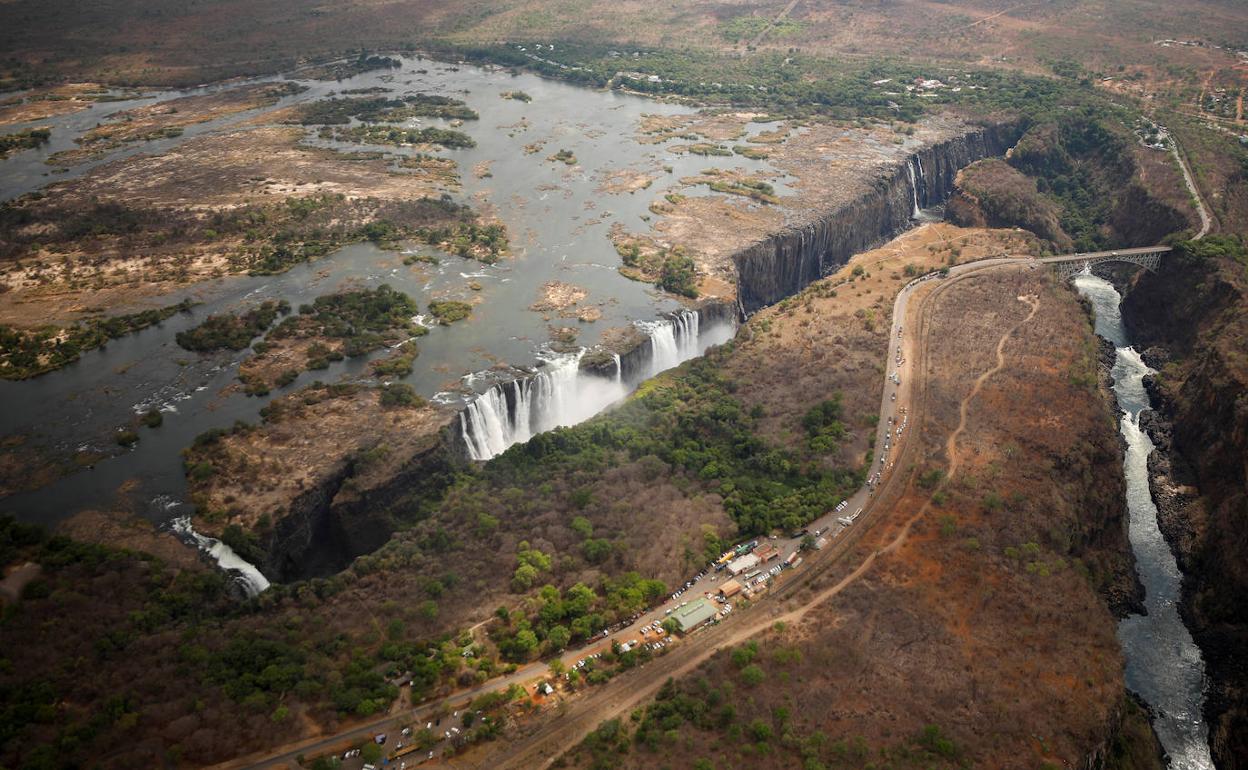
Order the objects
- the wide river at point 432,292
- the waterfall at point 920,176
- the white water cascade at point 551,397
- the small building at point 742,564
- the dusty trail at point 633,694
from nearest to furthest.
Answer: the dusty trail at point 633,694, the small building at point 742,564, the wide river at point 432,292, the white water cascade at point 551,397, the waterfall at point 920,176

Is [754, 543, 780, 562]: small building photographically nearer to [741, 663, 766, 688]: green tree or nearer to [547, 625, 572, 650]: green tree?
[741, 663, 766, 688]: green tree

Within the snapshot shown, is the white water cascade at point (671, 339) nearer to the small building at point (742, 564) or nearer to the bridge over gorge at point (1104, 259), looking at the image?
the small building at point (742, 564)

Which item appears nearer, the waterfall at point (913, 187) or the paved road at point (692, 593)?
the paved road at point (692, 593)

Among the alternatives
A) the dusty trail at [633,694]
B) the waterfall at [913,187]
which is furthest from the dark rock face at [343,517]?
the waterfall at [913,187]

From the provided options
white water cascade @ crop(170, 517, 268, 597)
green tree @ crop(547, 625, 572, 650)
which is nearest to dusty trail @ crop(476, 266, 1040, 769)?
green tree @ crop(547, 625, 572, 650)

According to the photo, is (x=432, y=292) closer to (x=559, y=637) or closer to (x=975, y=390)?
(x=559, y=637)

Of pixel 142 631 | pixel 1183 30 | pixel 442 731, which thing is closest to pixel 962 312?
pixel 442 731

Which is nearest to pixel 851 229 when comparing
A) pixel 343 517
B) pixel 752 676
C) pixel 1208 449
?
pixel 1208 449

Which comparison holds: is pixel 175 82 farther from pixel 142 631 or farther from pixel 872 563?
pixel 872 563
